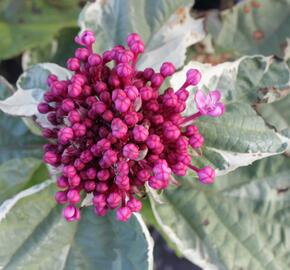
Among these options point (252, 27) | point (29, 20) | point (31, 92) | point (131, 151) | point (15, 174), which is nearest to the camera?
point (131, 151)

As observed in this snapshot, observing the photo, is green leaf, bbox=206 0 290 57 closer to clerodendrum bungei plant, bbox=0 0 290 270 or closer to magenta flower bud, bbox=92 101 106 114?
clerodendrum bungei plant, bbox=0 0 290 270

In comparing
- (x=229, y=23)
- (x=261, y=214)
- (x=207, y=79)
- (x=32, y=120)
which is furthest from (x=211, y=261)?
(x=229, y=23)

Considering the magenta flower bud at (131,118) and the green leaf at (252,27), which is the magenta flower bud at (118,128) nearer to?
the magenta flower bud at (131,118)

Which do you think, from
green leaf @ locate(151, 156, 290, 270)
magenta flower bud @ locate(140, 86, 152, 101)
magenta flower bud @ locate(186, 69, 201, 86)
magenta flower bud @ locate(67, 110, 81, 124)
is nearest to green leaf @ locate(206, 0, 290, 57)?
green leaf @ locate(151, 156, 290, 270)

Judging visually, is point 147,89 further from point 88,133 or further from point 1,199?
point 1,199

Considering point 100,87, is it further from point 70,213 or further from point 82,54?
point 70,213

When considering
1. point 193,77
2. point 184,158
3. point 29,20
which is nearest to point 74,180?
point 184,158

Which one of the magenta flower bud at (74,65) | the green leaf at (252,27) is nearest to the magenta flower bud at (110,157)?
the magenta flower bud at (74,65)
